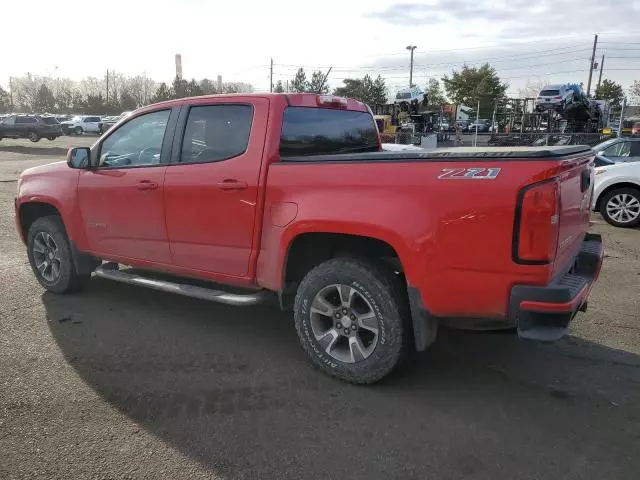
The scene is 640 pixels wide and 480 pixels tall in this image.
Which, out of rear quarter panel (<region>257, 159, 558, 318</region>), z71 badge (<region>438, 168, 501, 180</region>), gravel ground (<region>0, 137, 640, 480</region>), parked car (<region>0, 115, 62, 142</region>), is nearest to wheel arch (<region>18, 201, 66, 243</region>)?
gravel ground (<region>0, 137, 640, 480</region>)

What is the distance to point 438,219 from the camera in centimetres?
308

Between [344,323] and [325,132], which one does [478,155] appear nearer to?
[344,323]

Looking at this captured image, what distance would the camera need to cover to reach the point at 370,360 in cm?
357

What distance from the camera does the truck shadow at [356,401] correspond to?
2.86 meters

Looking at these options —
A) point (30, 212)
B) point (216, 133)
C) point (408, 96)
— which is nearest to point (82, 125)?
point (408, 96)

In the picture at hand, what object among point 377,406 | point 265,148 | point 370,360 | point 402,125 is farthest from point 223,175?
point 402,125

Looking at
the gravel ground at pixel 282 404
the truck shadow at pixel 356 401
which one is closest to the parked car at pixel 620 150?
the gravel ground at pixel 282 404

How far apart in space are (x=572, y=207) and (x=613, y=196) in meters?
7.31

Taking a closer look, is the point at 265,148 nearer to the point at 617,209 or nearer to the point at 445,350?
the point at 445,350

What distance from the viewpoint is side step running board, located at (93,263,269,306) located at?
4047mm

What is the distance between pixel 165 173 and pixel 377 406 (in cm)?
244

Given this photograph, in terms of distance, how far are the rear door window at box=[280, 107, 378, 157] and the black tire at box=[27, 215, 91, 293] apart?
2.72m

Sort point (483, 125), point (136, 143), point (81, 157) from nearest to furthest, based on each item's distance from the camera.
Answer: point (136, 143)
point (81, 157)
point (483, 125)

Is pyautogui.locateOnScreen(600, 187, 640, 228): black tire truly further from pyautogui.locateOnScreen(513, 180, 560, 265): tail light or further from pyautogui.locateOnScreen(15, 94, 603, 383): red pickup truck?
pyautogui.locateOnScreen(513, 180, 560, 265): tail light
